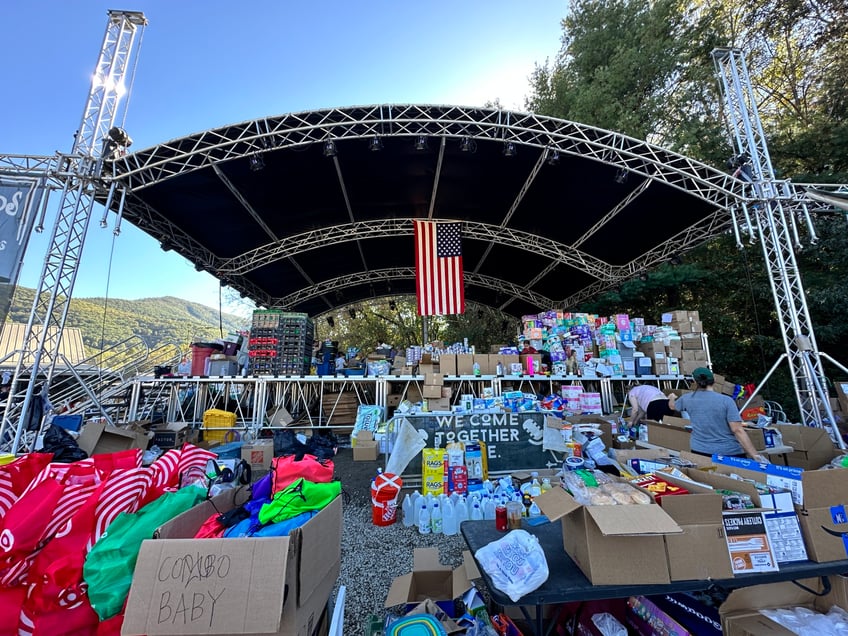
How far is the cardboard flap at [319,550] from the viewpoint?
1741mm

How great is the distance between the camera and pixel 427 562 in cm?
274

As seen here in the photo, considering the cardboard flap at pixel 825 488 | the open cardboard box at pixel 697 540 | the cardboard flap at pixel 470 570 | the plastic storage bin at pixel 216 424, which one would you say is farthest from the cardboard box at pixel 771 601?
the plastic storage bin at pixel 216 424

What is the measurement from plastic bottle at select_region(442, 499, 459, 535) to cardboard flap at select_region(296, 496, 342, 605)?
73.8 inches

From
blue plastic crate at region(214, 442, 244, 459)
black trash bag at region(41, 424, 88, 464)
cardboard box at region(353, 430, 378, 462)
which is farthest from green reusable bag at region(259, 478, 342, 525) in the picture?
blue plastic crate at region(214, 442, 244, 459)

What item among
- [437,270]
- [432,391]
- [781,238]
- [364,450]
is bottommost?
[364,450]

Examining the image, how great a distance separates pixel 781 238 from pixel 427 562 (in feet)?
30.5

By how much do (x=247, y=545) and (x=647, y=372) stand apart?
10028 mm

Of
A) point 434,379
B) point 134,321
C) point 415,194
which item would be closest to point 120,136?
point 415,194

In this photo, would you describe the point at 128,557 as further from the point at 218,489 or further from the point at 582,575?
the point at 582,575

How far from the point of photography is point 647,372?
917 centimetres

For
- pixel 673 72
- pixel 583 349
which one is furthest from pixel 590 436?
pixel 673 72

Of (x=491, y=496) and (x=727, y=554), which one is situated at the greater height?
(x=727, y=554)

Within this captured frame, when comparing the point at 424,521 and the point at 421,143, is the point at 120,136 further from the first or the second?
the point at 424,521

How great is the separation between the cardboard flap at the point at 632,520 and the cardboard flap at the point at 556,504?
0.10 m
